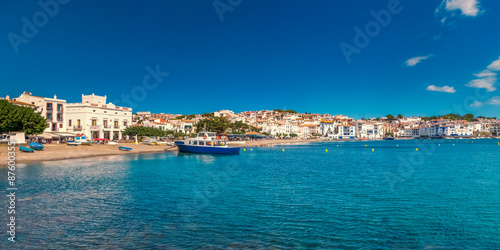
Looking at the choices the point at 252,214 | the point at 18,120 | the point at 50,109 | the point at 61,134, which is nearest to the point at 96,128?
the point at 61,134

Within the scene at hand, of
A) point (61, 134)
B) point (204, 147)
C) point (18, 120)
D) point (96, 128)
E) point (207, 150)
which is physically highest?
point (18, 120)

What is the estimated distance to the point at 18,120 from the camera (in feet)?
132

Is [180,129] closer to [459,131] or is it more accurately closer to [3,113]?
[3,113]

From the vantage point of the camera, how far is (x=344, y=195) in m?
17.6

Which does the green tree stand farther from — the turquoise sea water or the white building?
the turquoise sea water

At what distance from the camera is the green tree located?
38219mm

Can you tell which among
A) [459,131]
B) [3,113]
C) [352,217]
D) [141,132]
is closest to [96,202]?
[352,217]

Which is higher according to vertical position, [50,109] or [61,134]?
[50,109]

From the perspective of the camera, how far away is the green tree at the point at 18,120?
38.2m

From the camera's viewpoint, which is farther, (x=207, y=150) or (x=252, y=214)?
(x=207, y=150)

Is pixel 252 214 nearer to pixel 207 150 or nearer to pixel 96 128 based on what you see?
pixel 207 150

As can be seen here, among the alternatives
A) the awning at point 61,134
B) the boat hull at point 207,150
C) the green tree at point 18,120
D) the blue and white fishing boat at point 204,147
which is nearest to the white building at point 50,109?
the awning at point 61,134

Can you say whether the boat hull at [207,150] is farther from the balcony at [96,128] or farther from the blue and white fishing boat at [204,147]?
the balcony at [96,128]

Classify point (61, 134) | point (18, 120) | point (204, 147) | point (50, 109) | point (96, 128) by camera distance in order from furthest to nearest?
point (96, 128) < point (50, 109) < point (61, 134) < point (204, 147) < point (18, 120)
